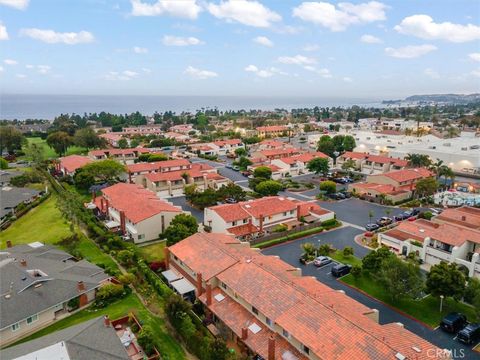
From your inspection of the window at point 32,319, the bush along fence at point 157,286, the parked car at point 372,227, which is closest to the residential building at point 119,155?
the bush along fence at point 157,286

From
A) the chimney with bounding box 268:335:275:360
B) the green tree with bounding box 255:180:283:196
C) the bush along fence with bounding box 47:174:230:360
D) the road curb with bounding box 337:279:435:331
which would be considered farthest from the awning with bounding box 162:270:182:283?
the green tree with bounding box 255:180:283:196

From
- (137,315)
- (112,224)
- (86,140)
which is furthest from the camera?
(86,140)

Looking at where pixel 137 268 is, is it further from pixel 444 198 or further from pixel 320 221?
pixel 444 198

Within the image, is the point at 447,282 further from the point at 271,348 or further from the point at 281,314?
the point at 271,348

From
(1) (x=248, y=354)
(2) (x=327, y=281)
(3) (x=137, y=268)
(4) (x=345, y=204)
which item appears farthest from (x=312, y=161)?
(1) (x=248, y=354)

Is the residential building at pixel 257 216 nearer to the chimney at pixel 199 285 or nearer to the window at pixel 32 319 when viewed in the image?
the chimney at pixel 199 285

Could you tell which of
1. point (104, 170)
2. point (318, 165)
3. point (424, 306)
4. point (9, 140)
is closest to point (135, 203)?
point (104, 170)
